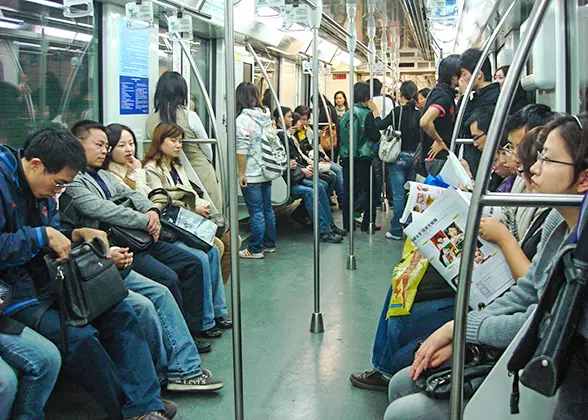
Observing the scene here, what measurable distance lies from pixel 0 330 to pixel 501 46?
5.57 meters

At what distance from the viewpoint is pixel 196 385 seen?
303 cm

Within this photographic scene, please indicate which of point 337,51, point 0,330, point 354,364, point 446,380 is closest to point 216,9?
point 354,364

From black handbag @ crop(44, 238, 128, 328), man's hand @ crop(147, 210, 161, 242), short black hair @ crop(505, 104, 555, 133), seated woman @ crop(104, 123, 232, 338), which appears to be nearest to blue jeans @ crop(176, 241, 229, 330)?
seated woman @ crop(104, 123, 232, 338)

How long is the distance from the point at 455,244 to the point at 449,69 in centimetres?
291

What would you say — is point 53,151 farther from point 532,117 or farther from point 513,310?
point 532,117

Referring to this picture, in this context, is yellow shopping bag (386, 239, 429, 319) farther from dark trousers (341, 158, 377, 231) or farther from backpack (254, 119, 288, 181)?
dark trousers (341, 158, 377, 231)

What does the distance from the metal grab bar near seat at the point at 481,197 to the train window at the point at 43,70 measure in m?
2.84

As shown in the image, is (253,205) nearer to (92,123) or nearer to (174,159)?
(174,159)

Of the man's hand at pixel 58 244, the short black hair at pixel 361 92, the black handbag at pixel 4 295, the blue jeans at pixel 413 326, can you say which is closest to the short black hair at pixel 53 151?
the man's hand at pixel 58 244

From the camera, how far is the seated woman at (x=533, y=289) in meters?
1.63

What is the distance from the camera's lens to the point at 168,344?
10.0 feet

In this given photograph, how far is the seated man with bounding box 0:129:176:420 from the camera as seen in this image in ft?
8.01

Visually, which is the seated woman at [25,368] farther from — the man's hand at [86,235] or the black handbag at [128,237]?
the black handbag at [128,237]

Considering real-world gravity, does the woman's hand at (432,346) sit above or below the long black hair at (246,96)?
below
